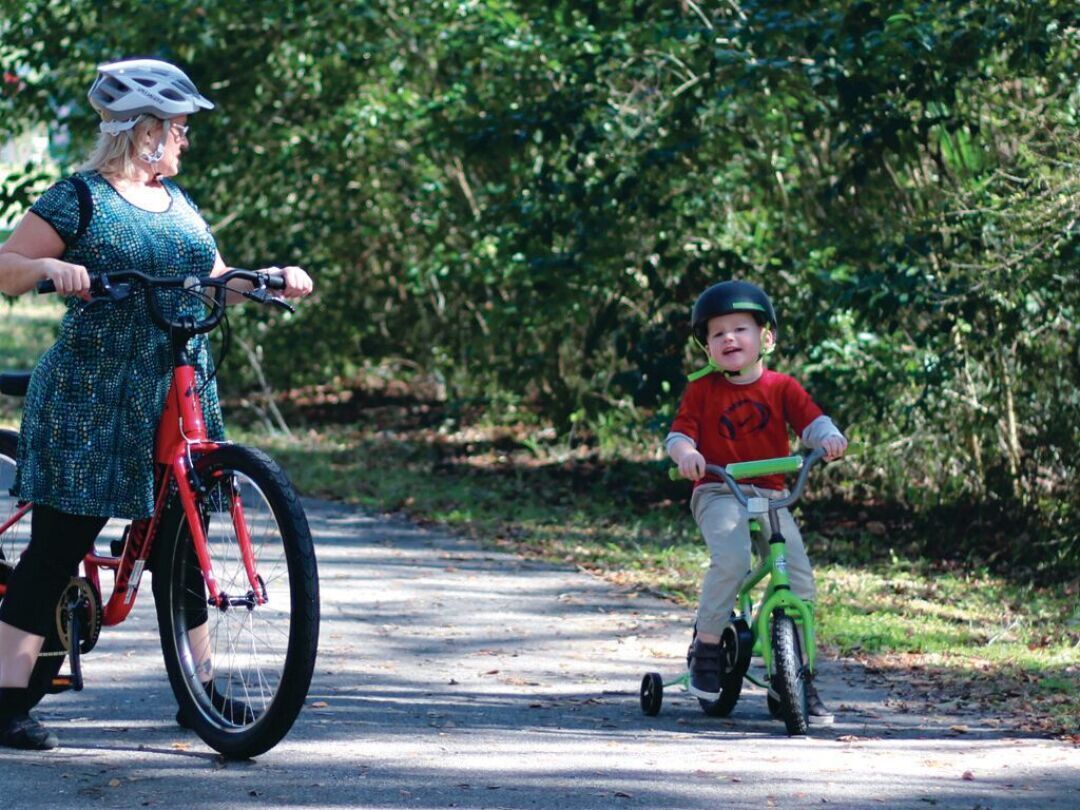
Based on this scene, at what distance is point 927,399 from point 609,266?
244 cm

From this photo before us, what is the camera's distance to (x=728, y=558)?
5781 millimetres

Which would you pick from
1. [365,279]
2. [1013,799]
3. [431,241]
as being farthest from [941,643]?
[365,279]

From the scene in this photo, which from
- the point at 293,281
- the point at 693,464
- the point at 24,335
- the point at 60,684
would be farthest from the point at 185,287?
the point at 24,335

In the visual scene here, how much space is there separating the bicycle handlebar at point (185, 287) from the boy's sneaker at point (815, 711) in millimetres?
2179

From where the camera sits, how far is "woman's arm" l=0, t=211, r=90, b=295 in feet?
15.5

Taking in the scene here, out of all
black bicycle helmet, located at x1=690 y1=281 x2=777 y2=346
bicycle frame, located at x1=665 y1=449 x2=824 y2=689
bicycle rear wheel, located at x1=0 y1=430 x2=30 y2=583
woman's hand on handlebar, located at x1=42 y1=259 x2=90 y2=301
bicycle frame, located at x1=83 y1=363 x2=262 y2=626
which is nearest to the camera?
woman's hand on handlebar, located at x1=42 y1=259 x2=90 y2=301

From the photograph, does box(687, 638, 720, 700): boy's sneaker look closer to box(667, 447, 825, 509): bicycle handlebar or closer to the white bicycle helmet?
box(667, 447, 825, 509): bicycle handlebar

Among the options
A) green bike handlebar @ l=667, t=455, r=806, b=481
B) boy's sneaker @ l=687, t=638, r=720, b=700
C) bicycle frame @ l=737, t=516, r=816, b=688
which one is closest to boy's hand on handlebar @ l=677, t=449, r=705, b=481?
green bike handlebar @ l=667, t=455, r=806, b=481

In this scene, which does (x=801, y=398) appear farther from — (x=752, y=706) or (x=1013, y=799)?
(x=1013, y=799)

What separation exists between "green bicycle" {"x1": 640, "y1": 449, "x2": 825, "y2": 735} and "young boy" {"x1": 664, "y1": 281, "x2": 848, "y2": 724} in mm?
63

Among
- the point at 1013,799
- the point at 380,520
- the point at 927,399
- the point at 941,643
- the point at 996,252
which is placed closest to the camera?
the point at 1013,799

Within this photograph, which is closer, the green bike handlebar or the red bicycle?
the red bicycle

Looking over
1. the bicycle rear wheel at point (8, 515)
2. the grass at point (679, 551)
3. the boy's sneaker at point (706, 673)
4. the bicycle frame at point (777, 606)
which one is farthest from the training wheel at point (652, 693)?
the bicycle rear wheel at point (8, 515)

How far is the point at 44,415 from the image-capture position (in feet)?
16.8
